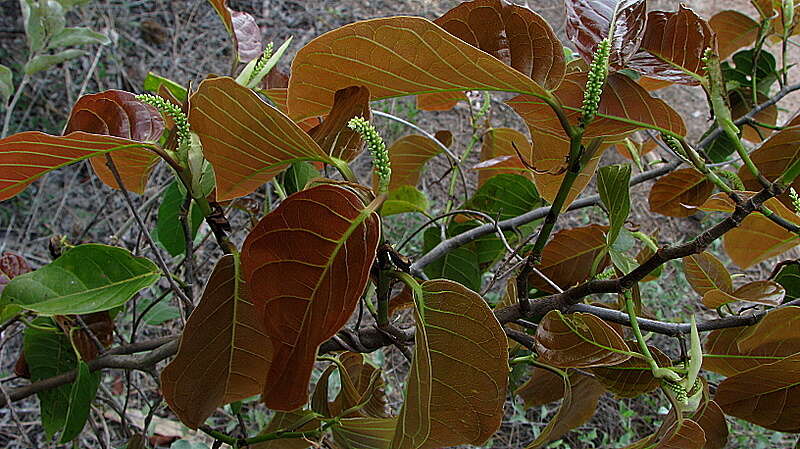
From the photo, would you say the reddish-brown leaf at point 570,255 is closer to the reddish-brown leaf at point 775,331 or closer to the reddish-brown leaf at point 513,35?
the reddish-brown leaf at point 775,331

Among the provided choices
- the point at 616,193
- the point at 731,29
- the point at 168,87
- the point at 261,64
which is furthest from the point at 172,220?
the point at 731,29

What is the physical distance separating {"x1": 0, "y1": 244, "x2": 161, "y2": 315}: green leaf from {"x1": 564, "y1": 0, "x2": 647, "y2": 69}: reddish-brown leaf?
0.38m

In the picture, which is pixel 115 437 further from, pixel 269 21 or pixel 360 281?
pixel 269 21

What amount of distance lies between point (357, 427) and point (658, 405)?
1.34m

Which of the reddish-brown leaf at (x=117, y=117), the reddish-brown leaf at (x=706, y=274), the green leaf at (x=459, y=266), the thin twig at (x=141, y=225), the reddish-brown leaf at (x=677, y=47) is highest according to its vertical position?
the reddish-brown leaf at (x=677, y=47)

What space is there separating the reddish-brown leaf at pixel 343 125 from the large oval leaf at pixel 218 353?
10 centimetres

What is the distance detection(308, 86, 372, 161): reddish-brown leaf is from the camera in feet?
1.20

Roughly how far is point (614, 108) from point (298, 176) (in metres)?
0.29

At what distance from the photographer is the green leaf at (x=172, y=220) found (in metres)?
0.68

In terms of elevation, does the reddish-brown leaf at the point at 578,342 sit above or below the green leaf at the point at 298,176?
below

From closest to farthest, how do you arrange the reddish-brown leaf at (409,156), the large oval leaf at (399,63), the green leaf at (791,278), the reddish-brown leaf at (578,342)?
the large oval leaf at (399,63) → the reddish-brown leaf at (578,342) → the green leaf at (791,278) → the reddish-brown leaf at (409,156)

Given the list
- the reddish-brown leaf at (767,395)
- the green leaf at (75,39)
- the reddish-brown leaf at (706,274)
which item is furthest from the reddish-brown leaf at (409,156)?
the green leaf at (75,39)

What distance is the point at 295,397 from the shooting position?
13.8 inches

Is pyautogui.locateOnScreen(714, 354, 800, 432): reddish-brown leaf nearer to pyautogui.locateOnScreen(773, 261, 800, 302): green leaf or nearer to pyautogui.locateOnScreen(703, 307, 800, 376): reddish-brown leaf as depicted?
pyautogui.locateOnScreen(703, 307, 800, 376): reddish-brown leaf
